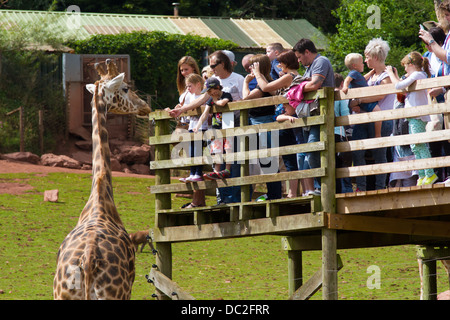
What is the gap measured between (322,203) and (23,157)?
63.4 ft

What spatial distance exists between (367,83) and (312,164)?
160 cm

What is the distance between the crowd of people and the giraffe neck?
3.13ft

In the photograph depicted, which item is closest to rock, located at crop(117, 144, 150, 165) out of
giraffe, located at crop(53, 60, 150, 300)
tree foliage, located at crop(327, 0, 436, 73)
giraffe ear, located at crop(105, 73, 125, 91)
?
tree foliage, located at crop(327, 0, 436, 73)

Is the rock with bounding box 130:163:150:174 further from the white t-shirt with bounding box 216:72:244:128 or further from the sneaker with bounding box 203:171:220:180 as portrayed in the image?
the sneaker with bounding box 203:171:220:180

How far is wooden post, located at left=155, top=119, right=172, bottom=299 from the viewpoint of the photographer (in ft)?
38.7

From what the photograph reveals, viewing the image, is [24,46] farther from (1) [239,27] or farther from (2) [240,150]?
(2) [240,150]

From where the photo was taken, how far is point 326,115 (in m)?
10.0

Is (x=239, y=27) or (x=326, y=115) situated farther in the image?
(x=239, y=27)

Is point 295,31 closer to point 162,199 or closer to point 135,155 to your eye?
point 135,155

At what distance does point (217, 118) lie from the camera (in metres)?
11.2

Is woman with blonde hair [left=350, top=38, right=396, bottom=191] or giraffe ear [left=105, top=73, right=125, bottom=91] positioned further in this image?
giraffe ear [left=105, top=73, right=125, bottom=91]

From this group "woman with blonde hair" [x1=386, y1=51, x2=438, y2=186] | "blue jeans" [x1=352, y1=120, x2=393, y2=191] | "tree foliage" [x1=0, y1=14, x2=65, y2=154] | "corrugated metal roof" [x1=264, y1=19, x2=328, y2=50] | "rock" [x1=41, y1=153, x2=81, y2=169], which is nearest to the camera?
"woman with blonde hair" [x1=386, y1=51, x2=438, y2=186]

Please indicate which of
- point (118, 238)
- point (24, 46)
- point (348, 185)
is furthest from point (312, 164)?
point (24, 46)

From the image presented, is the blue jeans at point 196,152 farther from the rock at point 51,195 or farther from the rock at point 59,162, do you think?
the rock at point 59,162
